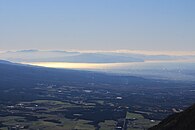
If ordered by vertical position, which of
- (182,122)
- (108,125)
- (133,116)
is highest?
(182,122)

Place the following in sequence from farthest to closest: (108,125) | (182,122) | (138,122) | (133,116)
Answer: (133,116) < (138,122) < (108,125) < (182,122)

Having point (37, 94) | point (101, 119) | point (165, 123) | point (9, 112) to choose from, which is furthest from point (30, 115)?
point (165, 123)

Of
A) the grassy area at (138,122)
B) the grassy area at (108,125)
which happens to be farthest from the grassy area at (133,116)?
the grassy area at (108,125)

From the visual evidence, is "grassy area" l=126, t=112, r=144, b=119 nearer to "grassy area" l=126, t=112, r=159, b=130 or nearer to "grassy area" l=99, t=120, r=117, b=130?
"grassy area" l=126, t=112, r=159, b=130

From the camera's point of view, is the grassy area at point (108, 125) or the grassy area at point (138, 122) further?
the grassy area at point (138, 122)

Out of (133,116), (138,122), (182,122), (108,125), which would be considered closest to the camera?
(182,122)

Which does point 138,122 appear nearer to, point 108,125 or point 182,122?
point 108,125

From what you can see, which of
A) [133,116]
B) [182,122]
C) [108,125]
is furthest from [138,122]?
[182,122]

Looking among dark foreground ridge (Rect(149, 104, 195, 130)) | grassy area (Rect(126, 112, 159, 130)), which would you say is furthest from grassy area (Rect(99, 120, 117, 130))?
dark foreground ridge (Rect(149, 104, 195, 130))

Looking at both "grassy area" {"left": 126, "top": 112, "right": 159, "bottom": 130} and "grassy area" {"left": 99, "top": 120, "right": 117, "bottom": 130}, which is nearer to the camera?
"grassy area" {"left": 99, "top": 120, "right": 117, "bottom": 130}

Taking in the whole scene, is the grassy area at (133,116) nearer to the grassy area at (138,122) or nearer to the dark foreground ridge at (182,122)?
the grassy area at (138,122)

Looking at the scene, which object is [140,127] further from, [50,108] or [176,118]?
[176,118]

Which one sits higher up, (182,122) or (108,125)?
(182,122)
